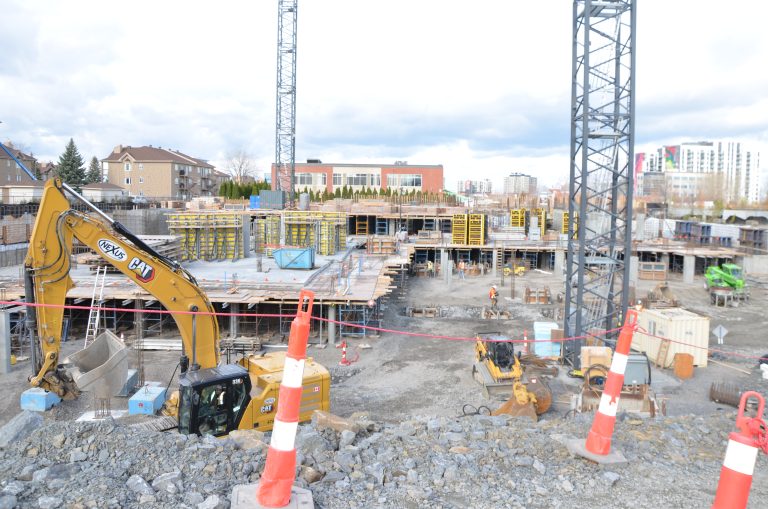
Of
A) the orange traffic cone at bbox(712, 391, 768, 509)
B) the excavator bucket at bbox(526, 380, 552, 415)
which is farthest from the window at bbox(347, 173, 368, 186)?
the orange traffic cone at bbox(712, 391, 768, 509)

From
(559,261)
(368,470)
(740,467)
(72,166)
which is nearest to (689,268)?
(559,261)

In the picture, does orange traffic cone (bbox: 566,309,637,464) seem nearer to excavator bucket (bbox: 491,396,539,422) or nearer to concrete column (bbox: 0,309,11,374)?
excavator bucket (bbox: 491,396,539,422)

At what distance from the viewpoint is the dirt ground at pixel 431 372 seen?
16047 millimetres

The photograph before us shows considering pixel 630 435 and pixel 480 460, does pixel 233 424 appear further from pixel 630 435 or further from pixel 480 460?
pixel 630 435

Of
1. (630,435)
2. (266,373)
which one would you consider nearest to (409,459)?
(630,435)

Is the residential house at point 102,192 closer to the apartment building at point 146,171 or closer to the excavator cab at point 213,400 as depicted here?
the apartment building at point 146,171

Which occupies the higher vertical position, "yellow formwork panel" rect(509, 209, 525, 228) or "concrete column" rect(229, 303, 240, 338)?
"yellow formwork panel" rect(509, 209, 525, 228)

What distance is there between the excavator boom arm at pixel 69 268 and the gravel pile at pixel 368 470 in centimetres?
599

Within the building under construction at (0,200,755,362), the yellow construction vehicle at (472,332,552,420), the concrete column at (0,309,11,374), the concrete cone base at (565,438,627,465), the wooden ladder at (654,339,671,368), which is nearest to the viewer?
the concrete cone base at (565,438,627,465)

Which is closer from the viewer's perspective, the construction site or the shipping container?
the construction site

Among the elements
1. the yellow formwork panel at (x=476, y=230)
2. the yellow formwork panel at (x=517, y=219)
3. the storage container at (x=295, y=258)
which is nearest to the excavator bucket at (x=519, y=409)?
the storage container at (x=295, y=258)

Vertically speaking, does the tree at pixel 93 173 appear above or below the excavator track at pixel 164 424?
above

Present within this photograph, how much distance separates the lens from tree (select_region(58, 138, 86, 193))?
226 feet

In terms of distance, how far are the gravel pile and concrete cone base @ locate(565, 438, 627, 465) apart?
0.08 meters
